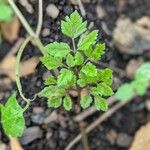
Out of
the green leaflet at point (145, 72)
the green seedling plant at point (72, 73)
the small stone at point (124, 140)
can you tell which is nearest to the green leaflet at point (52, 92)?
the green seedling plant at point (72, 73)

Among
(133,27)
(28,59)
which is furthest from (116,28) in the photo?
(28,59)

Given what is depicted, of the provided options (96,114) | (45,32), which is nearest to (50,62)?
(45,32)

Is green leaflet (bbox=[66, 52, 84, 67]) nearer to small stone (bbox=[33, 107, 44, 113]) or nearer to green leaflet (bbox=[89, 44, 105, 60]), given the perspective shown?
green leaflet (bbox=[89, 44, 105, 60])

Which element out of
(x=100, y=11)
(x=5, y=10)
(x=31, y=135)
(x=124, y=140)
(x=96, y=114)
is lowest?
(x=124, y=140)

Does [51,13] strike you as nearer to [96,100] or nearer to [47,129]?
[96,100]

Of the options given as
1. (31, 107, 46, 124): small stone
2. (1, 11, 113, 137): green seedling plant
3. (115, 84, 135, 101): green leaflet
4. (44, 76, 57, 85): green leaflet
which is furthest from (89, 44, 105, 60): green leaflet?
(115, 84, 135, 101): green leaflet

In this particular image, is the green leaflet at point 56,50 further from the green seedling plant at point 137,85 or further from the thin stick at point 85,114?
the thin stick at point 85,114

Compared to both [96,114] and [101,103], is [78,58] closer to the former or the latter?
[101,103]
